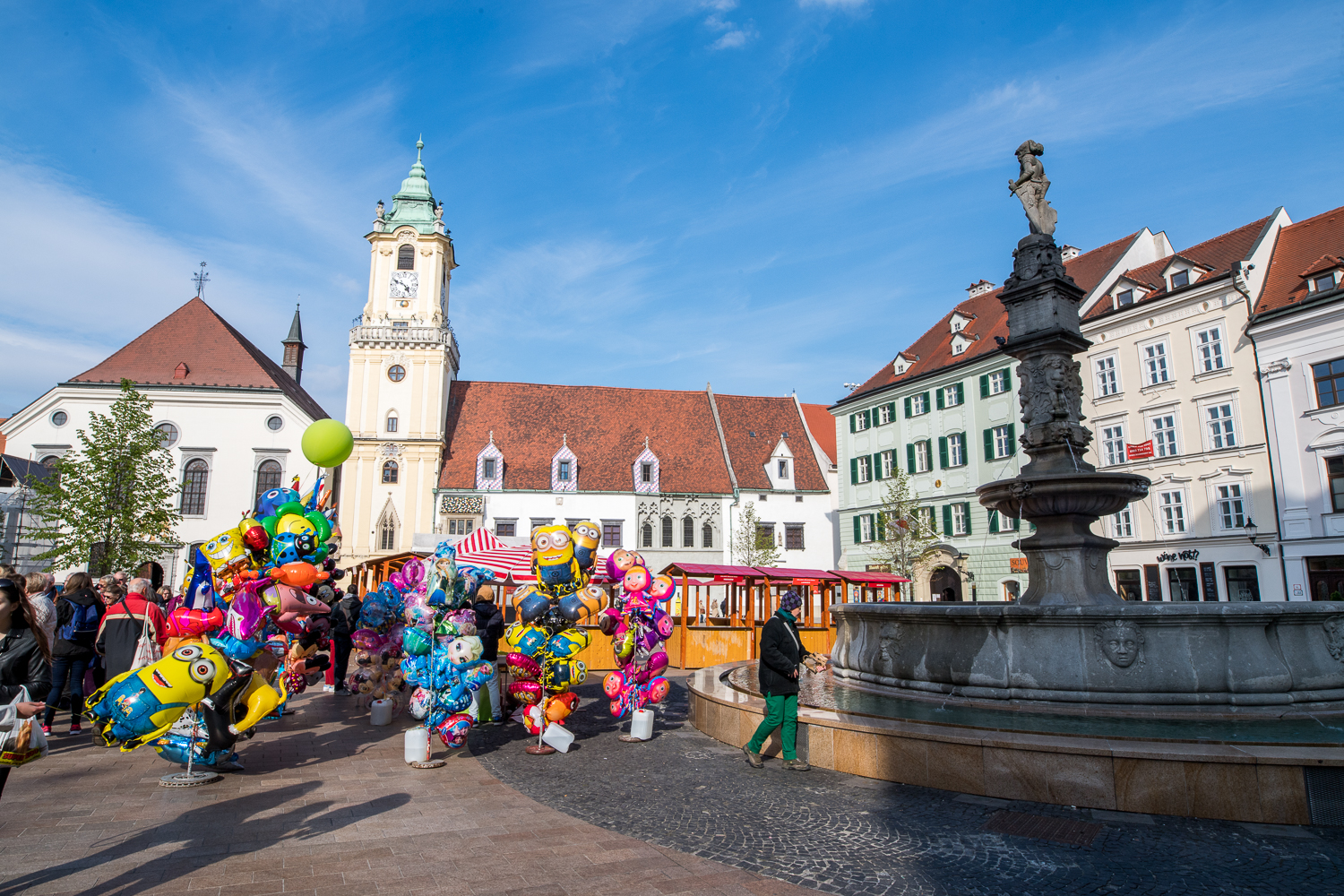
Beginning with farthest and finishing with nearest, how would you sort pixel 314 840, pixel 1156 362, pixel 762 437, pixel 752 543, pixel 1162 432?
pixel 762 437, pixel 752 543, pixel 1156 362, pixel 1162 432, pixel 314 840

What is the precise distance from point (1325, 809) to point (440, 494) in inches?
1551

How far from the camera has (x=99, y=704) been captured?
627cm

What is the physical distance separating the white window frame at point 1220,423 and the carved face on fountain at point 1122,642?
2377 cm

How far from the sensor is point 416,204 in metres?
46.8

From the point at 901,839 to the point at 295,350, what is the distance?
61898mm

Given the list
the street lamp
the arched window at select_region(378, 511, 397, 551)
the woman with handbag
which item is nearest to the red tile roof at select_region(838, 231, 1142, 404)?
the street lamp

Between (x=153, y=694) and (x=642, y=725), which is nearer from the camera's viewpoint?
(x=153, y=694)

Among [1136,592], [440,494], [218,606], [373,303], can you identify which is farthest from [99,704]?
[373,303]

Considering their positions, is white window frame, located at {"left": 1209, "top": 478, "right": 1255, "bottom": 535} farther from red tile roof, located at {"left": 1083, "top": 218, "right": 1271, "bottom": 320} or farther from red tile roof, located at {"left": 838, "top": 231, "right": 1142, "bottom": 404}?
red tile roof, located at {"left": 838, "top": 231, "right": 1142, "bottom": 404}

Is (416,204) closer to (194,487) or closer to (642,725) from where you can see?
(194,487)

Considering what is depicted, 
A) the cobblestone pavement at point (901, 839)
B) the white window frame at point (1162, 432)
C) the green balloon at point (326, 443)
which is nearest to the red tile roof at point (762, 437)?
the white window frame at point (1162, 432)

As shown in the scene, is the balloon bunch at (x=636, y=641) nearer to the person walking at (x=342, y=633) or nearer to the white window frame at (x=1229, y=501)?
the person walking at (x=342, y=633)

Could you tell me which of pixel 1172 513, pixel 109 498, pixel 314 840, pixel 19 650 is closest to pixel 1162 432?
pixel 1172 513

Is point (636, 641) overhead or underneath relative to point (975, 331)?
underneath
